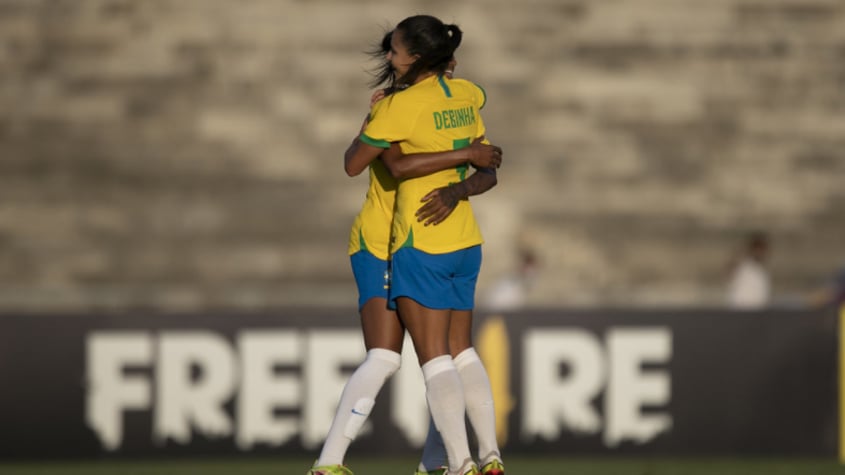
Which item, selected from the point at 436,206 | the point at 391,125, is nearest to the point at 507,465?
the point at 436,206

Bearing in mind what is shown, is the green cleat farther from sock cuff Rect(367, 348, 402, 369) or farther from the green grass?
the green grass

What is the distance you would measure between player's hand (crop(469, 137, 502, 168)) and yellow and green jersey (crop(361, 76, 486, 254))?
0.04m

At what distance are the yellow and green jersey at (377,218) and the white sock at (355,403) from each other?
42 centimetres

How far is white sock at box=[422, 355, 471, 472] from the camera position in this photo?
6.19 m

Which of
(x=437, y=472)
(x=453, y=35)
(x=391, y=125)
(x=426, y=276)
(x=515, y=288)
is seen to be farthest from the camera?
(x=515, y=288)

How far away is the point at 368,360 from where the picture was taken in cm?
632

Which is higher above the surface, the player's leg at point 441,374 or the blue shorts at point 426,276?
the blue shorts at point 426,276

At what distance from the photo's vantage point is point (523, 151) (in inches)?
691

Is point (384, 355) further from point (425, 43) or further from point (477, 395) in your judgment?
point (425, 43)

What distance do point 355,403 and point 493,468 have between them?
0.60 m

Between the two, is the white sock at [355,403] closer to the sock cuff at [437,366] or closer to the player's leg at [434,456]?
the sock cuff at [437,366]

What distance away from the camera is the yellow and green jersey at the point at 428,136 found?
19.8ft

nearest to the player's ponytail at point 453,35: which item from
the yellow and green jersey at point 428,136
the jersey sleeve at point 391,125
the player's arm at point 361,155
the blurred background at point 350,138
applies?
the yellow and green jersey at point 428,136

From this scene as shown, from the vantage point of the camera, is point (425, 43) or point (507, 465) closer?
point (425, 43)
